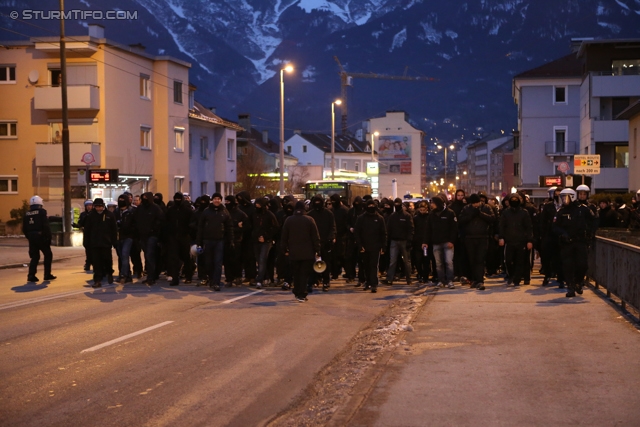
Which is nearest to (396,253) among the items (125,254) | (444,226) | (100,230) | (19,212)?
(444,226)

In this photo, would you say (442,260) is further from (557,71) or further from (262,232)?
(557,71)

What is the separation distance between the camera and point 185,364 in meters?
9.03

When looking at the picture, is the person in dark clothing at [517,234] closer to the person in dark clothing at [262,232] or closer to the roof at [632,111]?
the person in dark clothing at [262,232]

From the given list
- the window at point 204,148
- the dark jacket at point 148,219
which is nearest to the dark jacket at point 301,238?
the dark jacket at point 148,219

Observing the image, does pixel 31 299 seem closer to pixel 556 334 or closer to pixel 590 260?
pixel 556 334

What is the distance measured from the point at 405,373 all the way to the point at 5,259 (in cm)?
2064

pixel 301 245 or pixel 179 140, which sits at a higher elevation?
pixel 179 140

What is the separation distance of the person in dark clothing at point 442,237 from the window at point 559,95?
56.1 meters

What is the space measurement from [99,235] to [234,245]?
280cm

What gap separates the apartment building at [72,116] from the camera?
1758 inches

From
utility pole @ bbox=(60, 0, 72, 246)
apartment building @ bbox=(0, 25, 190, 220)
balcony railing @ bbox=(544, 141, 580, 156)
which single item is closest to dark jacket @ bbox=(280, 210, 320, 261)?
utility pole @ bbox=(60, 0, 72, 246)

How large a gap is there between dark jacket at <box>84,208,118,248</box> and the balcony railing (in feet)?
189

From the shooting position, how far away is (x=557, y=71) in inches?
2746

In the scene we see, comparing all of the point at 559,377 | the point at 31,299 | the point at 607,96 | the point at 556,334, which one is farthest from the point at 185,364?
the point at 607,96
